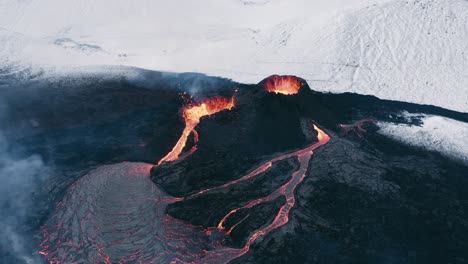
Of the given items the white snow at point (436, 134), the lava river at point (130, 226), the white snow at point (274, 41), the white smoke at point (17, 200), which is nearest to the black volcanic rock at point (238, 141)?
the lava river at point (130, 226)

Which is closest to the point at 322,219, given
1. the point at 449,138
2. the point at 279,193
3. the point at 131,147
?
the point at 279,193

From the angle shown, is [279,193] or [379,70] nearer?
[279,193]

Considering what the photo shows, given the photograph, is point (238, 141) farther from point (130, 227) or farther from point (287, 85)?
point (130, 227)

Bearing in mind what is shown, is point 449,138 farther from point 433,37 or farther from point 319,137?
point 433,37

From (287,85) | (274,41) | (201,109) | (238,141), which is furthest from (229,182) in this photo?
(274,41)

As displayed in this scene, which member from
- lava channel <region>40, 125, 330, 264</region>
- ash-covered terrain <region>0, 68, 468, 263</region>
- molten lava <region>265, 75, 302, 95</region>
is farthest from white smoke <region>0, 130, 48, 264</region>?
molten lava <region>265, 75, 302, 95</region>

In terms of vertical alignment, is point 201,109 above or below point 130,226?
above

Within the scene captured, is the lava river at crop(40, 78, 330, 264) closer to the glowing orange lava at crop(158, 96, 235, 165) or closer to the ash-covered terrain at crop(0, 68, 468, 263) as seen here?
the ash-covered terrain at crop(0, 68, 468, 263)
